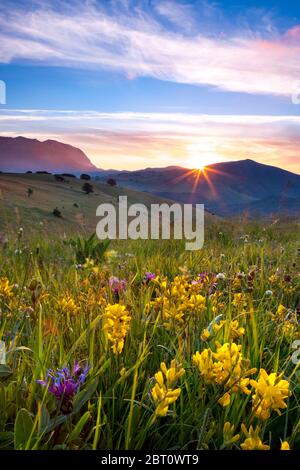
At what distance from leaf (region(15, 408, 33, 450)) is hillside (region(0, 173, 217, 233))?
6.58 m

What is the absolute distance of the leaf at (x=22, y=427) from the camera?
1394 mm

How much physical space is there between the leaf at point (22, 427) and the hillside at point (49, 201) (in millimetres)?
6579

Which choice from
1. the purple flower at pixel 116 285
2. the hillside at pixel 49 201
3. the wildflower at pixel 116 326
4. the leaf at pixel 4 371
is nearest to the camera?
the leaf at pixel 4 371

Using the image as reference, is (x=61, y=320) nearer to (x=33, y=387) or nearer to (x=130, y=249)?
(x=33, y=387)

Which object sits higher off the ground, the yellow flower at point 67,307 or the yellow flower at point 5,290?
the yellow flower at point 5,290

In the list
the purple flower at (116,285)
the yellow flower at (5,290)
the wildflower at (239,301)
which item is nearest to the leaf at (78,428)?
the yellow flower at (5,290)

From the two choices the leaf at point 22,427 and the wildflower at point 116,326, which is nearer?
the leaf at point 22,427

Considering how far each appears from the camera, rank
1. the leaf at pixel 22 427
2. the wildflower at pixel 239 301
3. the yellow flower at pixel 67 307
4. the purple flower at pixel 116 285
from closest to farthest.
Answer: the leaf at pixel 22 427 → the yellow flower at pixel 67 307 → the wildflower at pixel 239 301 → the purple flower at pixel 116 285

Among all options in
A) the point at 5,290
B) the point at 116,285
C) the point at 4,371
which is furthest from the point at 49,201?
the point at 4,371

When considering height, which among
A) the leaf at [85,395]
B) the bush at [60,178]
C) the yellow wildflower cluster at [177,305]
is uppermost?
the bush at [60,178]

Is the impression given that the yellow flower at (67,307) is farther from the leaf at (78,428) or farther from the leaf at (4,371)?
the leaf at (78,428)

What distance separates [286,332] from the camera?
2.50 metres

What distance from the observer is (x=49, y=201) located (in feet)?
160
